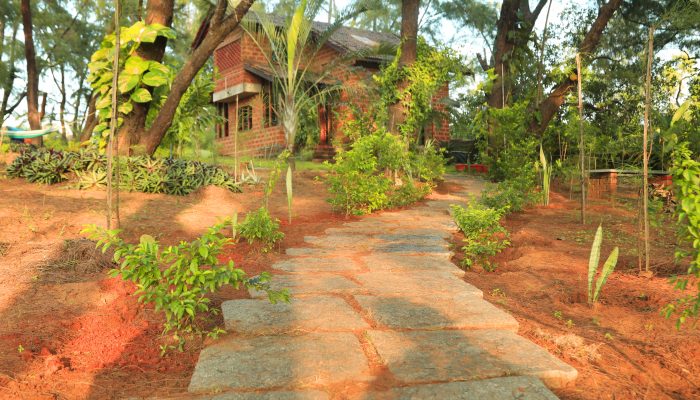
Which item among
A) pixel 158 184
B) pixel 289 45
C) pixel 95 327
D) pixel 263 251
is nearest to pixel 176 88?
pixel 158 184

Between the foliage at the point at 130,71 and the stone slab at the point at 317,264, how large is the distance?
4702mm

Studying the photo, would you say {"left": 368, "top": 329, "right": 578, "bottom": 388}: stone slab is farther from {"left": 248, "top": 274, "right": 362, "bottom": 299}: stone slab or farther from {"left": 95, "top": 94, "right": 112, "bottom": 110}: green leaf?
{"left": 95, "top": 94, "right": 112, "bottom": 110}: green leaf

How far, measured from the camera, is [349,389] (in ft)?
6.05

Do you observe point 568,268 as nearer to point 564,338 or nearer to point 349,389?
point 564,338

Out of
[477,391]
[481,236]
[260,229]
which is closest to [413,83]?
[481,236]

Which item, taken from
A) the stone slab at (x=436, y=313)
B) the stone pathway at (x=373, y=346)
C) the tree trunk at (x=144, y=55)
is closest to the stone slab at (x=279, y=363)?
the stone pathway at (x=373, y=346)

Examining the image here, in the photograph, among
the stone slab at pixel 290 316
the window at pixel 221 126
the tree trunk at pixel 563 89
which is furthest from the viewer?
the window at pixel 221 126

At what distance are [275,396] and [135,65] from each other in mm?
6723

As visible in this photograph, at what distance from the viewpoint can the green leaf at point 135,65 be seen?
734 cm

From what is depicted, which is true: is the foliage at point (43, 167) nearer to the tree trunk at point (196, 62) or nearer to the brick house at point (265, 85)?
the tree trunk at point (196, 62)

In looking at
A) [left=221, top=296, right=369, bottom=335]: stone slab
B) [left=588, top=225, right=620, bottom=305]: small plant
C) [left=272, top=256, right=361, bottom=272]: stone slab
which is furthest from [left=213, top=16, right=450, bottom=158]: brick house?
[left=221, top=296, right=369, bottom=335]: stone slab

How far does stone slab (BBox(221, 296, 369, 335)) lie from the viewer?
236 centimetres

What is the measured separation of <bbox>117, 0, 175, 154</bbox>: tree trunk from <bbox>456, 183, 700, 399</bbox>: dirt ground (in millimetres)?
5614

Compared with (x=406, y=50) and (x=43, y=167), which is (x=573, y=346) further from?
(x=406, y=50)
